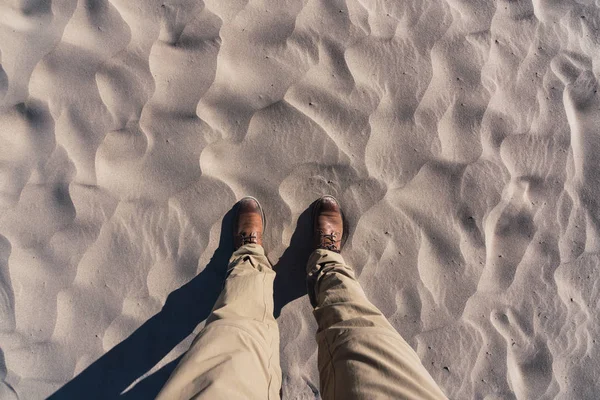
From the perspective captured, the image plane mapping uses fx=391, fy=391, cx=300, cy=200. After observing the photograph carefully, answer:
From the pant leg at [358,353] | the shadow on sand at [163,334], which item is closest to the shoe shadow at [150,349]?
the shadow on sand at [163,334]

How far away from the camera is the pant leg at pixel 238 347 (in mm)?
1117

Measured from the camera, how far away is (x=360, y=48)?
175cm

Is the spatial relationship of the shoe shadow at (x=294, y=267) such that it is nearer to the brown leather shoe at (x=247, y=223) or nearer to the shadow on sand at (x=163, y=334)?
the shadow on sand at (x=163, y=334)

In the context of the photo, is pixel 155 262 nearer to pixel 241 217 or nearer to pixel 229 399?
pixel 241 217

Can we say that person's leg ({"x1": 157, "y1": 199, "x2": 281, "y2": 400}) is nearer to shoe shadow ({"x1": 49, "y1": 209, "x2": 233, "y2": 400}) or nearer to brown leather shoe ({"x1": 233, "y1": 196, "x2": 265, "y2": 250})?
brown leather shoe ({"x1": 233, "y1": 196, "x2": 265, "y2": 250})

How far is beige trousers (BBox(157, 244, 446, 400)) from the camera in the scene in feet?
3.72

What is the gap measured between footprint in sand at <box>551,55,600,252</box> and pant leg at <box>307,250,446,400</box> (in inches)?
43.1

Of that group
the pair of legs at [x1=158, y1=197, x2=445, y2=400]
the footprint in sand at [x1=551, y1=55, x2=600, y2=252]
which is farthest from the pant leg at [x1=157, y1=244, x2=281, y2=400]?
the footprint in sand at [x1=551, y1=55, x2=600, y2=252]

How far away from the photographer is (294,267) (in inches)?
68.2

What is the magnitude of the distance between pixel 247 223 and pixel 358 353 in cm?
69

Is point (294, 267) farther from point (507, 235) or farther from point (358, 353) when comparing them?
point (507, 235)

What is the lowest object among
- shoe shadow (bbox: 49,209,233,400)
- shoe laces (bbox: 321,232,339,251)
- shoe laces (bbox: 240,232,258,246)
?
shoe shadow (bbox: 49,209,233,400)

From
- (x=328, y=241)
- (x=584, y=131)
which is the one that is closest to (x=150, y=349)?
(x=328, y=241)

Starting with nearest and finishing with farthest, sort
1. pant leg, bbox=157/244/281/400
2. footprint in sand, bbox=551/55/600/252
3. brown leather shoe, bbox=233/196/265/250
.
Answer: pant leg, bbox=157/244/281/400, brown leather shoe, bbox=233/196/265/250, footprint in sand, bbox=551/55/600/252
